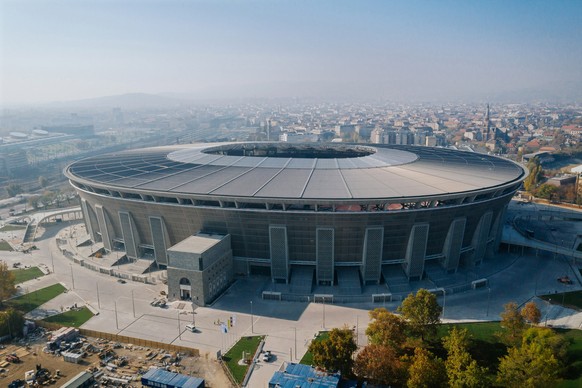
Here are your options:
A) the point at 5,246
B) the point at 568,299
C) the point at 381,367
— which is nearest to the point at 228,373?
the point at 381,367

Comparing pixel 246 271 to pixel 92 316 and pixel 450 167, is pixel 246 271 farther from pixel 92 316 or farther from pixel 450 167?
pixel 450 167

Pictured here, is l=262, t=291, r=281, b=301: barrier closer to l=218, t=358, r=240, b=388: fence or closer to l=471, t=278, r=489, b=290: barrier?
l=218, t=358, r=240, b=388: fence

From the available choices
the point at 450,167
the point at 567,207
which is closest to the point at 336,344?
the point at 450,167

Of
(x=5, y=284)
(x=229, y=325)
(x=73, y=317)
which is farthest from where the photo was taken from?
(x=5, y=284)

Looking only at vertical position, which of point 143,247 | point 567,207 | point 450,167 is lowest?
point 567,207

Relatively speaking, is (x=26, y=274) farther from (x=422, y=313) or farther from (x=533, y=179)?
(x=533, y=179)

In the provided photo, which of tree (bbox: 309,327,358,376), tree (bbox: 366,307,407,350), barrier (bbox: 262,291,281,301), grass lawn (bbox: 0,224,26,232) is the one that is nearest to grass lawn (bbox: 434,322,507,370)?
tree (bbox: 366,307,407,350)
